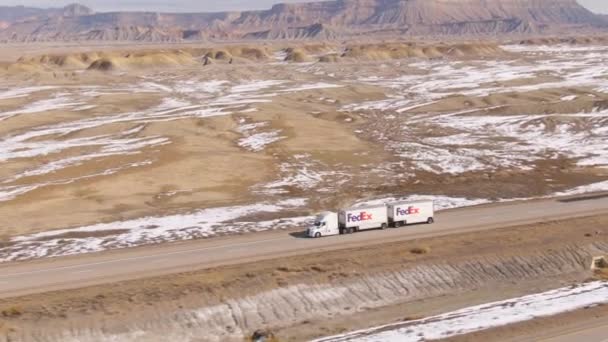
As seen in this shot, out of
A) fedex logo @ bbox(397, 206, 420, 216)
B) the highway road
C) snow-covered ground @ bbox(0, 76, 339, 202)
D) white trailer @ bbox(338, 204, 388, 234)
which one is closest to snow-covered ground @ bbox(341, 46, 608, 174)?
snow-covered ground @ bbox(0, 76, 339, 202)

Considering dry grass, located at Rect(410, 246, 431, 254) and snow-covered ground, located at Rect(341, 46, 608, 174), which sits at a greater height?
dry grass, located at Rect(410, 246, 431, 254)

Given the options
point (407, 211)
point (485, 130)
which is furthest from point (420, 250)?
point (485, 130)

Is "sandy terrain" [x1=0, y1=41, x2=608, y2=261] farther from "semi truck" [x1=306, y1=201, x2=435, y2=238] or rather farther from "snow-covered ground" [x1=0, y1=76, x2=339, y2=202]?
"semi truck" [x1=306, y1=201, x2=435, y2=238]

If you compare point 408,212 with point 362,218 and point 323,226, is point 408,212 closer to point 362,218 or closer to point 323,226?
point 362,218

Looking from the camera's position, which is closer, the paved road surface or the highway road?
the paved road surface

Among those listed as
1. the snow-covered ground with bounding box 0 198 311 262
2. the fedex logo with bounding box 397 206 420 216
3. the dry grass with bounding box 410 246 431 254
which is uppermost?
the fedex logo with bounding box 397 206 420 216

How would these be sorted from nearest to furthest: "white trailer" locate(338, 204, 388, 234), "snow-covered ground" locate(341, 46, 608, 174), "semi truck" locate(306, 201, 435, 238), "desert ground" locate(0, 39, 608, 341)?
"desert ground" locate(0, 39, 608, 341) < "semi truck" locate(306, 201, 435, 238) < "white trailer" locate(338, 204, 388, 234) < "snow-covered ground" locate(341, 46, 608, 174)

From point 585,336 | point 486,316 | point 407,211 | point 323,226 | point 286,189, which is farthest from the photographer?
point 286,189

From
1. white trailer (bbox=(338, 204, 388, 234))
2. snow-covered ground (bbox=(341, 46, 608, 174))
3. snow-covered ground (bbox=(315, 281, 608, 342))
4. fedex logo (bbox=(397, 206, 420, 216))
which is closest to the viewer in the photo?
snow-covered ground (bbox=(315, 281, 608, 342))
